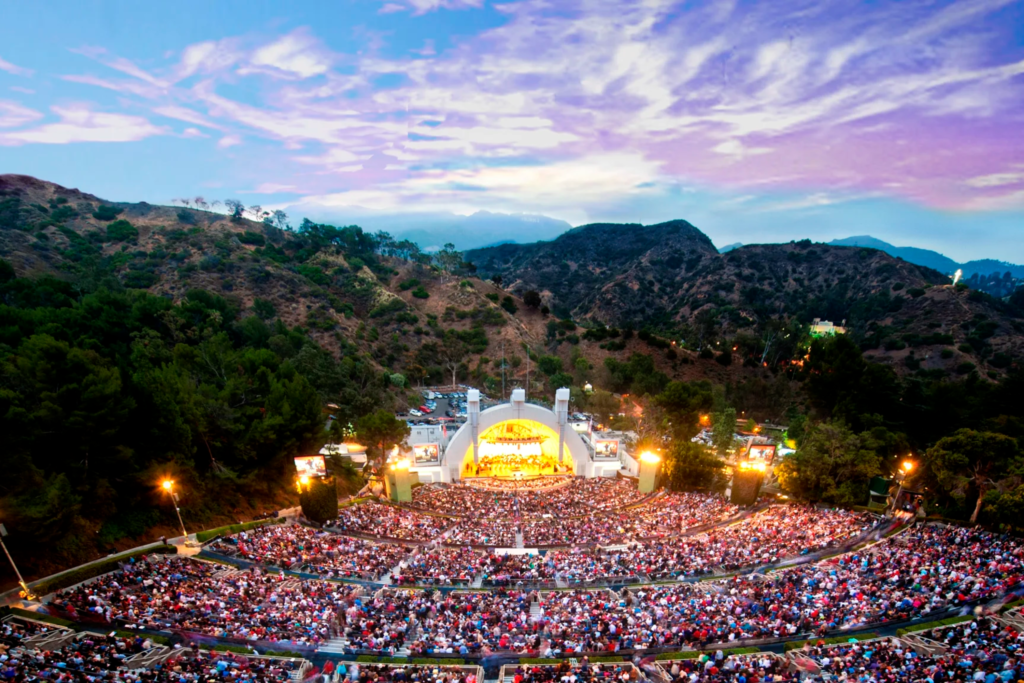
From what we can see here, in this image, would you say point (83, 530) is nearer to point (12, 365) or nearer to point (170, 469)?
point (170, 469)

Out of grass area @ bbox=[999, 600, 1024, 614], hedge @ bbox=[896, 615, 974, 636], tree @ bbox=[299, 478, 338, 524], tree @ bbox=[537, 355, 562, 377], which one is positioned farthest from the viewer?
tree @ bbox=[537, 355, 562, 377]

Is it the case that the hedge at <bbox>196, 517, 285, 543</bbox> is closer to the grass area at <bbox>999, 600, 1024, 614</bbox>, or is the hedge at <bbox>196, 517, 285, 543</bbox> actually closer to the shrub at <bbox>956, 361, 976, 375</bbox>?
the grass area at <bbox>999, 600, 1024, 614</bbox>

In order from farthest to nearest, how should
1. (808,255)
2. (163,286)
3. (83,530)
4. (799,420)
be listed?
(808,255) → (163,286) → (799,420) → (83,530)

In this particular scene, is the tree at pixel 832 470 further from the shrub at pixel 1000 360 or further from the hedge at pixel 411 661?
the shrub at pixel 1000 360

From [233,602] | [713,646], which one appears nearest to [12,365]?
[233,602]

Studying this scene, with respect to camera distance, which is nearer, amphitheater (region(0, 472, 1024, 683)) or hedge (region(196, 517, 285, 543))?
amphitheater (region(0, 472, 1024, 683))

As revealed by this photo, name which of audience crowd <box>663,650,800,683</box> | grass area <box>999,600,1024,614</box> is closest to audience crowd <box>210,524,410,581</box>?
audience crowd <box>663,650,800,683</box>

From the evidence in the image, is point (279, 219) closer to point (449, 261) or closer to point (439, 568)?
point (449, 261)
